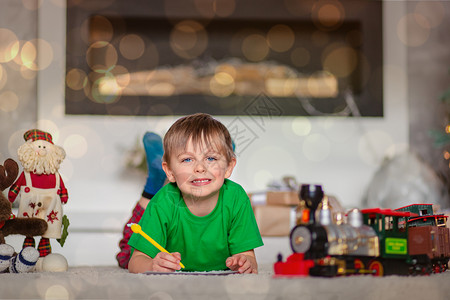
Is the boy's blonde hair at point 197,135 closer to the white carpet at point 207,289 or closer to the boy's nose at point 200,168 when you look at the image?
the boy's nose at point 200,168

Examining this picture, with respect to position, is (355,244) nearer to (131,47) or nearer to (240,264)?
(240,264)

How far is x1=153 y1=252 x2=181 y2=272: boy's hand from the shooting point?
0.92m

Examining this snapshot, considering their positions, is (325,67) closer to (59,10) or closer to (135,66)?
(135,66)

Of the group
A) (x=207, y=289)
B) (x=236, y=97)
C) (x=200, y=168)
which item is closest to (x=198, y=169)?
(x=200, y=168)

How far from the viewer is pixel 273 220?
1888 mm

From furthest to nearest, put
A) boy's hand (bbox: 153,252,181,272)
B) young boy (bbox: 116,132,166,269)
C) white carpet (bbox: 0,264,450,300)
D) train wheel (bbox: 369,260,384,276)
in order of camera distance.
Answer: young boy (bbox: 116,132,166,269), boy's hand (bbox: 153,252,181,272), train wheel (bbox: 369,260,384,276), white carpet (bbox: 0,264,450,300)

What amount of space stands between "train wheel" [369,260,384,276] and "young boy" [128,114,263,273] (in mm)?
284

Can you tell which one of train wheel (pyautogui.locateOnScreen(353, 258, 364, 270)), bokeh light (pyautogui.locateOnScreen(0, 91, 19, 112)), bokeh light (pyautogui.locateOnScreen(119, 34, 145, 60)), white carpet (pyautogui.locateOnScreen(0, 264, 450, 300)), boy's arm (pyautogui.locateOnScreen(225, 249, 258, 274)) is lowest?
boy's arm (pyautogui.locateOnScreen(225, 249, 258, 274))

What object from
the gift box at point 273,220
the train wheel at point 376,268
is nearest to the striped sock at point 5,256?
the train wheel at point 376,268

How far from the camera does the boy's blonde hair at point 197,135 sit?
1.01 meters

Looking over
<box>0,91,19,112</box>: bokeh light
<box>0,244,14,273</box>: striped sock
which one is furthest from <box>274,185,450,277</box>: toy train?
<box>0,91,19,112</box>: bokeh light

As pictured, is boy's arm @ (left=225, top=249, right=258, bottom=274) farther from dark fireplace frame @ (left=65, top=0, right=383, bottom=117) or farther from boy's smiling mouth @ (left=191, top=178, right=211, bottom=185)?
dark fireplace frame @ (left=65, top=0, right=383, bottom=117)

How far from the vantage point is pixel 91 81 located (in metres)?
2.38

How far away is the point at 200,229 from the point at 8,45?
5.64ft
